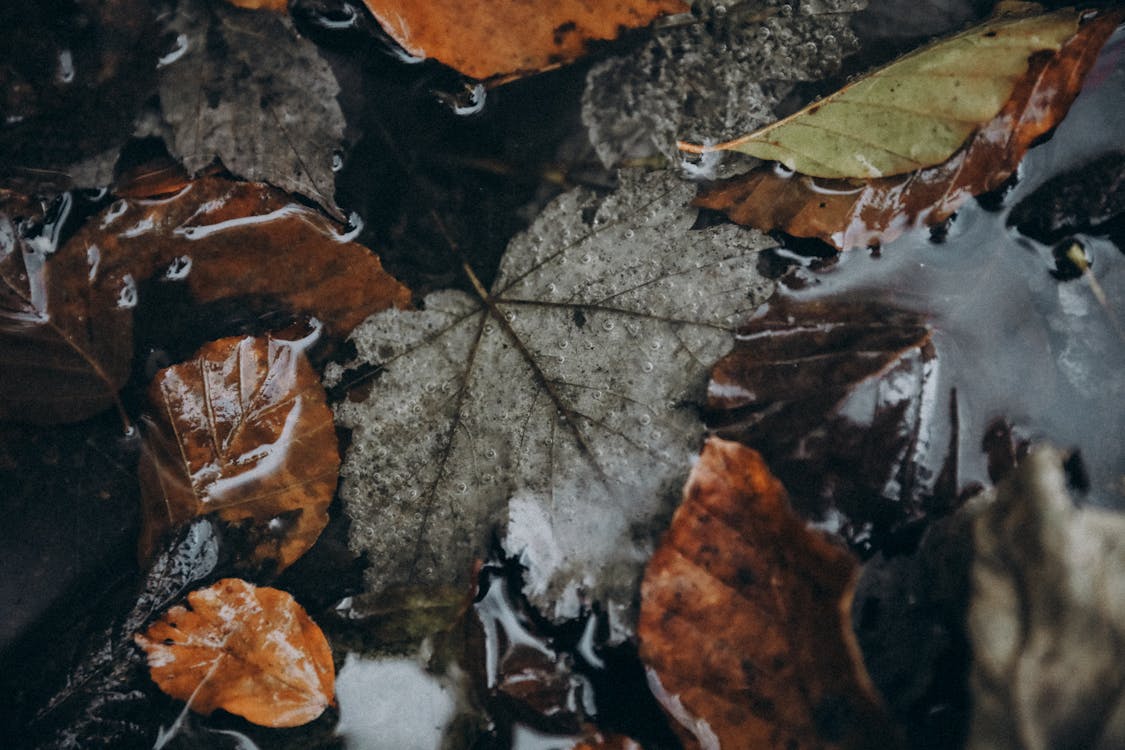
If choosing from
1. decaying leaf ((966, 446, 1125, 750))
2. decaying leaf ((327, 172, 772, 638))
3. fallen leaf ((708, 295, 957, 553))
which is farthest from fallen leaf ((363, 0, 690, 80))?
decaying leaf ((966, 446, 1125, 750))

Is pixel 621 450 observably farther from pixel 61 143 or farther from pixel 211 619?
pixel 61 143

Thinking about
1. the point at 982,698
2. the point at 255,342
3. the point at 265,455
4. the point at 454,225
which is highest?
the point at 454,225

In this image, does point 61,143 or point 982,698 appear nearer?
point 982,698

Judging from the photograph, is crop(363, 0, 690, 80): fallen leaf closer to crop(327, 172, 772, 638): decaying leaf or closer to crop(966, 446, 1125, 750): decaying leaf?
crop(327, 172, 772, 638): decaying leaf

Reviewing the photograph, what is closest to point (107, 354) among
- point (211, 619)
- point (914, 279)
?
point (211, 619)

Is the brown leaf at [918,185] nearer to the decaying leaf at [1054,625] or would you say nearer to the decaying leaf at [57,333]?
the decaying leaf at [1054,625]
